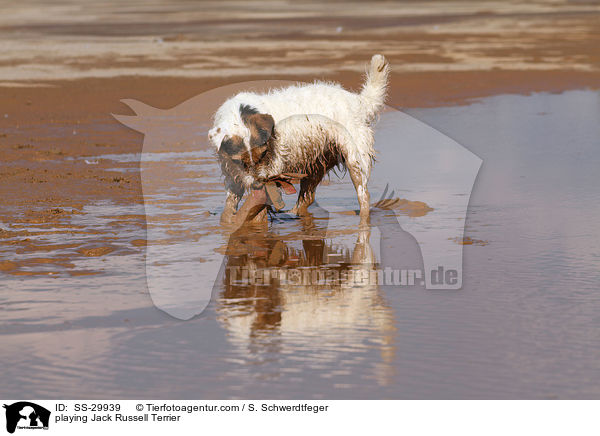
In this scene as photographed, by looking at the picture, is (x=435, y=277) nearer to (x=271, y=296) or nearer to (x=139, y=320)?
(x=271, y=296)

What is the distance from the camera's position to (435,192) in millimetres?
11578

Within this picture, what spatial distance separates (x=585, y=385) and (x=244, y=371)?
6.47 ft

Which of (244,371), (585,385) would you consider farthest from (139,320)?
(585,385)

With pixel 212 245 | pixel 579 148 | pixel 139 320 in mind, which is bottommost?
pixel 139 320

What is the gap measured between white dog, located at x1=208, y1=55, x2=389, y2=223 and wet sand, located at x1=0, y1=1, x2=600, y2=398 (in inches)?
27.9

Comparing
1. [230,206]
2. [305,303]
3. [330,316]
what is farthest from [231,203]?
[330,316]

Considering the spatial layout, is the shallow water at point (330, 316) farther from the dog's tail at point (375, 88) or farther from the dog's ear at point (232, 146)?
the dog's tail at point (375, 88)

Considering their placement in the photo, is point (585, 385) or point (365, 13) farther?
point (365, 13)

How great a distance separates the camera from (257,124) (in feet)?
30.3

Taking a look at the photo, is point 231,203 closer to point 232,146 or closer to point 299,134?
point 232,146

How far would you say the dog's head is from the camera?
361 inches

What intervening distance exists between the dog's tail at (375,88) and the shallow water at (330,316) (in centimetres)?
119
